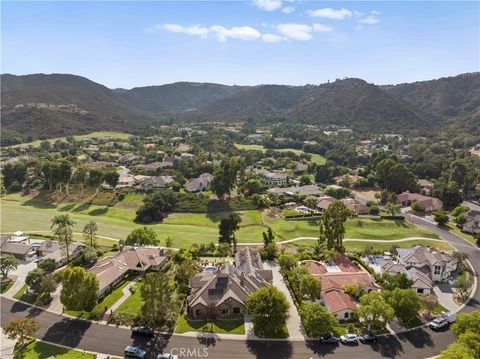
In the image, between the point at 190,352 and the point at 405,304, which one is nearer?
the point at 190,352

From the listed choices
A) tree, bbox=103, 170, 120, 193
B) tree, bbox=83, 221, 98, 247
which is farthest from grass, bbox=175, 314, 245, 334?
tree, bbox=103, 170, 120, 193

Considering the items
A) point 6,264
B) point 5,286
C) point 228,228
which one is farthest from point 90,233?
point 228,228

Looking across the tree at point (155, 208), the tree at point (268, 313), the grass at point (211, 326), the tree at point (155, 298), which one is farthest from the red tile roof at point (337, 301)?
the tree at point (155, 208)

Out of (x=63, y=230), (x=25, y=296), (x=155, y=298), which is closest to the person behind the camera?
(x=155, y=298)

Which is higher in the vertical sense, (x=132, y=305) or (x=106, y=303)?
(x=132, y=305)

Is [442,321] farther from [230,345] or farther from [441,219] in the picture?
[441,219]

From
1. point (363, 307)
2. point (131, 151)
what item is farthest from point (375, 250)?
point (131, 151)

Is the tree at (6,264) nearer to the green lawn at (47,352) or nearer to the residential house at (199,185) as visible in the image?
the green lawn at (47,352)
